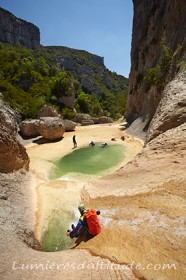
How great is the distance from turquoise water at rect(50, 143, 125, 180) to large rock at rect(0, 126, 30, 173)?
310 centimetres

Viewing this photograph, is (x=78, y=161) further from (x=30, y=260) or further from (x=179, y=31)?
(x=179, y=31)

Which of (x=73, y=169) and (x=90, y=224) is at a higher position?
(x=90, y=224)

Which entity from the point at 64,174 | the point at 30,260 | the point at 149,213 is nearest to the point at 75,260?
the point at 30,260

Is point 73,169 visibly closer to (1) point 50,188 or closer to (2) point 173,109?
(1) point 50,188

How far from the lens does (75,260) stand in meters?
6.37

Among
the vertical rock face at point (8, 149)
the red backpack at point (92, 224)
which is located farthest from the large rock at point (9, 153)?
the red backpack at point (92, 224)

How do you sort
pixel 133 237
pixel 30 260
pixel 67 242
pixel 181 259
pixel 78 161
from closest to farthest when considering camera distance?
pixel 181 259, pixel 30 260, pixel 133 237, pixel 67 242, pixel 78 161

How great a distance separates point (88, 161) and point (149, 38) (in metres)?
29.6

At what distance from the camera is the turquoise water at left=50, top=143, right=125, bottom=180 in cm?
1666

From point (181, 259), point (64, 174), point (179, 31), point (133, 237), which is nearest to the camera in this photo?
point (181, 259)

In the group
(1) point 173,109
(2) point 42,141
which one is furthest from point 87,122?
(1) point 173,109

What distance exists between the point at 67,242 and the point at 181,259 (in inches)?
198

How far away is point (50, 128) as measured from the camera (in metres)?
28.6

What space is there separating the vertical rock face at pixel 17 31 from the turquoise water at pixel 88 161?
110 m
